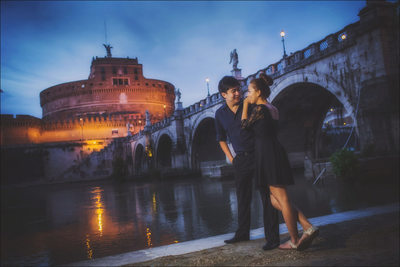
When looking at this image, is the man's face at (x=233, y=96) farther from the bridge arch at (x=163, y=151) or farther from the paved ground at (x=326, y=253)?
the bridge arch at (x=163, y=151)

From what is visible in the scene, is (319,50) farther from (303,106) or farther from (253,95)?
(253,95)

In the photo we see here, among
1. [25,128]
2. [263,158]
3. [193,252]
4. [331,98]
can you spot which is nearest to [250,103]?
[263,158]

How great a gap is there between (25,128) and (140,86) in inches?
909

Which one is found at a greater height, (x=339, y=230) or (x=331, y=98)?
(x=331, y=98)

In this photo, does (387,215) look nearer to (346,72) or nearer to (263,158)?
(263,158)

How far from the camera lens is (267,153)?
2705 mm

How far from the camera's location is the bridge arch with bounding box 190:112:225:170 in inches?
1038

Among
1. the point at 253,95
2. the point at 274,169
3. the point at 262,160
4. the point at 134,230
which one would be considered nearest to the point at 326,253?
the point at 274,169

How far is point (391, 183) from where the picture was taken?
8.98 m

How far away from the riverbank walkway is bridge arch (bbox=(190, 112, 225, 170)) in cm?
2209

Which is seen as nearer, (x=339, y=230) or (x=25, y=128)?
(x=339, y=230)

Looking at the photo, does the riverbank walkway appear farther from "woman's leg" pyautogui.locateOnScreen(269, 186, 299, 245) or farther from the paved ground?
"woman's leg" pyautogui.locateOnScreen(269, 186, 299, 245)

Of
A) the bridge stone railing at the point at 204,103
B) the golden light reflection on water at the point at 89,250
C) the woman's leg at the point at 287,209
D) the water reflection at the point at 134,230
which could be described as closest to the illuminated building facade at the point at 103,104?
the bridge stone railing at the point at 204,103

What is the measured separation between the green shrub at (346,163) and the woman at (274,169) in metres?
7.53
